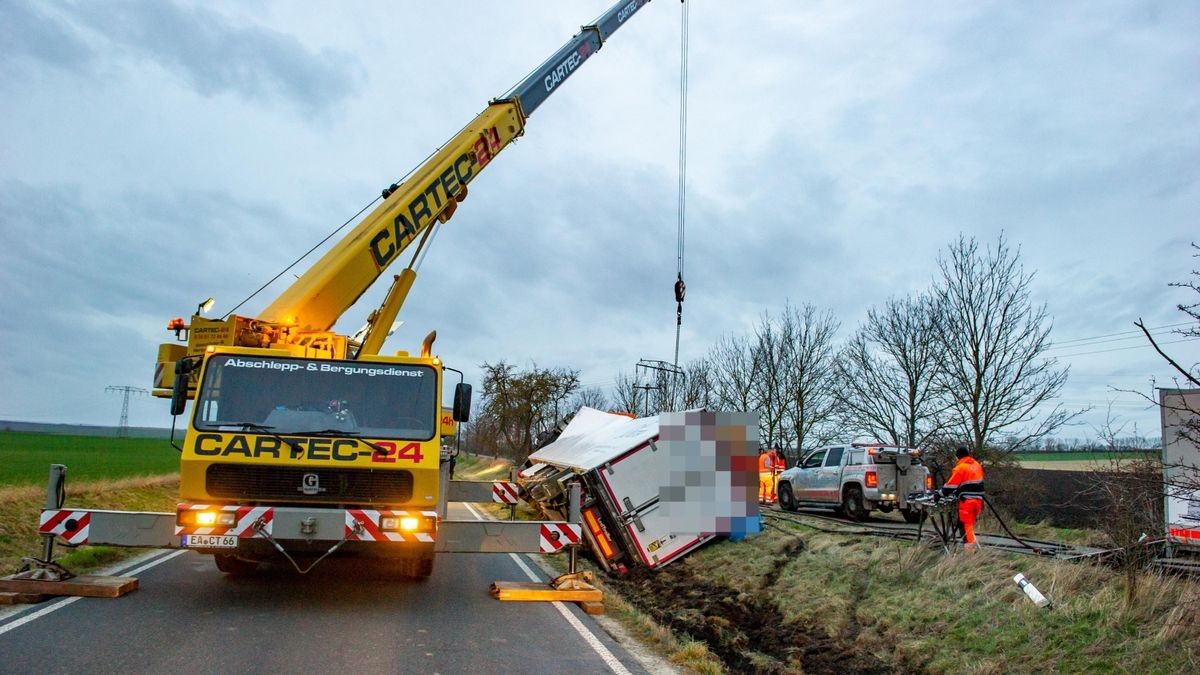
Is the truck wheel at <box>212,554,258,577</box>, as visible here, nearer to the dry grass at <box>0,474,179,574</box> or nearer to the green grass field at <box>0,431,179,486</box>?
the dry grass at <box>0,474,179,574</box>

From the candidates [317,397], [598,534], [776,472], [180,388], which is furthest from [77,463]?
[317,397]

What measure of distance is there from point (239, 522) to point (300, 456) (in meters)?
0.78

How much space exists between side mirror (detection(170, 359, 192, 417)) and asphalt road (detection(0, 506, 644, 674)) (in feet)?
6.16

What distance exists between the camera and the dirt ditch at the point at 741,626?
782cm

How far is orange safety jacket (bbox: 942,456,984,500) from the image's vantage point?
10930 mm

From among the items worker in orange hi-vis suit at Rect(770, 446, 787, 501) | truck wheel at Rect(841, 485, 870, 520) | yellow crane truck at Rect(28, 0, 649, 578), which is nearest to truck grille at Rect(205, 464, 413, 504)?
yellow crane truck at Rect(28, 0, 649, 578)

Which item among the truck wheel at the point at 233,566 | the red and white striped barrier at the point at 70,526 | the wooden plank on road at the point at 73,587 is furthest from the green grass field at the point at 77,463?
the red and white striped barrier at the point at 70,526

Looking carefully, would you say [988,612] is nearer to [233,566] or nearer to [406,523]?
[406,523]

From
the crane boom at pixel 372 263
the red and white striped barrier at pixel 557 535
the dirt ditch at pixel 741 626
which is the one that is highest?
the crane boom at pixel 372 263

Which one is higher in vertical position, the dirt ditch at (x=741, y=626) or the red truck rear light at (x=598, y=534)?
the red truck rear light at (x=598, y=534)

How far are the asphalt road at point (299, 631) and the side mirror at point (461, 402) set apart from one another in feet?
6.47

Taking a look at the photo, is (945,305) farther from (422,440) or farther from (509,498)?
(422,440)

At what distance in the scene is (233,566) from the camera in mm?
9719

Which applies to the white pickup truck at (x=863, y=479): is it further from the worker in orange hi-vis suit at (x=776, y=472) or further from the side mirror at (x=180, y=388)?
the side mirror at (x=180, y=388)
